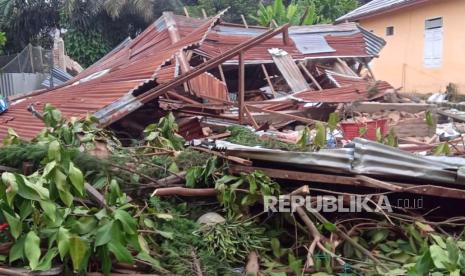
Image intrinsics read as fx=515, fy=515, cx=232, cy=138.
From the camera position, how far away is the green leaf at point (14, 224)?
98.9 inches

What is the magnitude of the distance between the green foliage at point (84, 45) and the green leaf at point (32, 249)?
17.9 meters

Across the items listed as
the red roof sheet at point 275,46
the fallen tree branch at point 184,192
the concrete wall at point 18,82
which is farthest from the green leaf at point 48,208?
the concrete wall at point 18,82

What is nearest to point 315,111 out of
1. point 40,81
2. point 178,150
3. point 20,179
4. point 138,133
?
point 138,133

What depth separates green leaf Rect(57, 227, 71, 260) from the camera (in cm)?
241

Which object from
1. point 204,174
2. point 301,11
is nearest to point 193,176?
point 204,174

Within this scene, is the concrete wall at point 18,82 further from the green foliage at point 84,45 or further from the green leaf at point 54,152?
the green leaf at point 54,152

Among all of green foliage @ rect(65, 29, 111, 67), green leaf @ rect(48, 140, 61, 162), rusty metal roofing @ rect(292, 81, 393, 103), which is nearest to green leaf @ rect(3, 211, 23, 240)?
green leaf @ rect(48, 140, 61, 162)

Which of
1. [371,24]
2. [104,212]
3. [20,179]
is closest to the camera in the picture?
[20,179]

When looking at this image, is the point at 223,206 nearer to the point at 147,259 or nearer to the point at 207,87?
the point at 147,259

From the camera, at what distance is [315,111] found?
7953 millimetres

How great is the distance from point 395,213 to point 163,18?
702cm

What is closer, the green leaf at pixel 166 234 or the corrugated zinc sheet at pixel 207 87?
the green leaf at pixel 166 234

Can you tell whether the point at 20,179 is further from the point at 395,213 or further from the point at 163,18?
the point at 163,18

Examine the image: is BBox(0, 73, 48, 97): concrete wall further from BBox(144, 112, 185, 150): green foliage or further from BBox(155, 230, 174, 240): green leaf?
BBox(155, 230, 174, 240): green leaf
